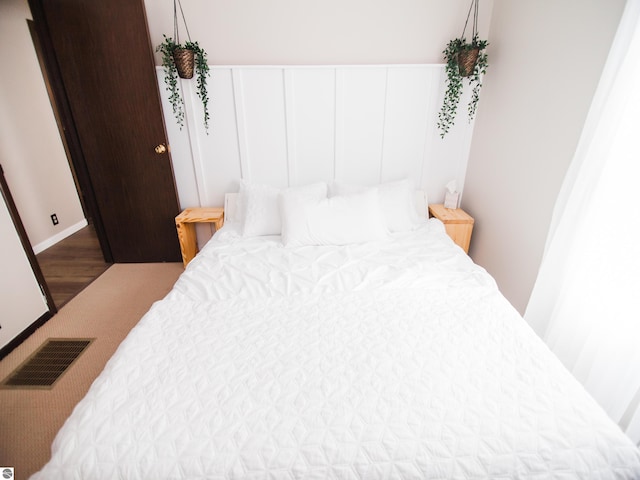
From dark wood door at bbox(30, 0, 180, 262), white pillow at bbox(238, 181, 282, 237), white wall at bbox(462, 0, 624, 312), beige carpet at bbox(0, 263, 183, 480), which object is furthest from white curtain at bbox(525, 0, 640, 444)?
dark wood door at bbox(30, 0, 180, 262)

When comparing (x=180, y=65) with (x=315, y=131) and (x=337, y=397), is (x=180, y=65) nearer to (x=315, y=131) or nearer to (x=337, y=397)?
(x=315, y=131)

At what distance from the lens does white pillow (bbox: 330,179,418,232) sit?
2.35m

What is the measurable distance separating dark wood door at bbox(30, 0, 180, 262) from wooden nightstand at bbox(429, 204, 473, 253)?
225 cm

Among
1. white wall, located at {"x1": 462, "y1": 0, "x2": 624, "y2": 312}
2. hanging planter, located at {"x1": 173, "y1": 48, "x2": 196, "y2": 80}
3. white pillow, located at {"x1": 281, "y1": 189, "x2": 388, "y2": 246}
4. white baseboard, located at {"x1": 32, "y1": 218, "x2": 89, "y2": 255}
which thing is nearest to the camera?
white wall, located at {"x1": 462, "y1": 0, "x2": 624, "y2": 312}

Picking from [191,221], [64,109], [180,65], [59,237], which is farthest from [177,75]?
[59,237]

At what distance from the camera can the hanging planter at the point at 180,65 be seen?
2.20m

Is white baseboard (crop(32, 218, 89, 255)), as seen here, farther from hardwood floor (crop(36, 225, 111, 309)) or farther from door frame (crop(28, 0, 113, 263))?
door frame (crop(28, 0, 113, 263))

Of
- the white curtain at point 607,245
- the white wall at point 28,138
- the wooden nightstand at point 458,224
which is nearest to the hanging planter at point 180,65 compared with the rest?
the white wall at point 28,138

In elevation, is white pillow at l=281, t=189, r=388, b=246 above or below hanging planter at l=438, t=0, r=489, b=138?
below

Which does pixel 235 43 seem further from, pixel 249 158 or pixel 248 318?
pixel 248 318

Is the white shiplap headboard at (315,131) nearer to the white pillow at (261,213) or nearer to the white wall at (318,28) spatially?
the white wall at (318,28)

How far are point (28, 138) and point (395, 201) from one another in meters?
3.60

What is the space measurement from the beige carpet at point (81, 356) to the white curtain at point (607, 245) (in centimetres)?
247

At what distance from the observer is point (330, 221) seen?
2090 mm
